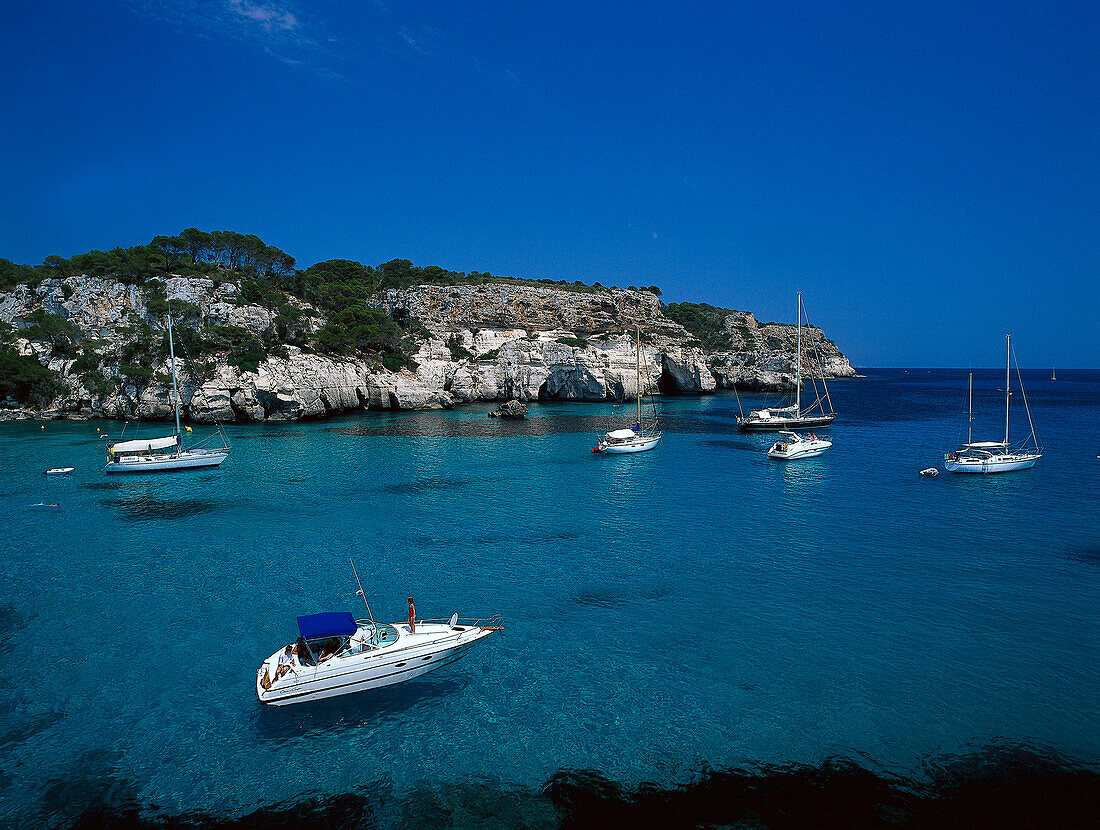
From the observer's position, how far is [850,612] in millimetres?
16703

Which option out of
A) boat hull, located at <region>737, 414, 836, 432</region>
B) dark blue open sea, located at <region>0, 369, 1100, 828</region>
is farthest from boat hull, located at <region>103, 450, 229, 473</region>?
boat hull, located at <region>737, 414, 836, 432</region>

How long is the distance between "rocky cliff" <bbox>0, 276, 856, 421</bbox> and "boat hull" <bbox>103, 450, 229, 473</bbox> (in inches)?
812

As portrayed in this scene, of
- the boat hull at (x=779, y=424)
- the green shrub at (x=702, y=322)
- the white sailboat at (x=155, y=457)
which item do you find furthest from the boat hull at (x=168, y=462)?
the green shrub at (x=702, y=322)

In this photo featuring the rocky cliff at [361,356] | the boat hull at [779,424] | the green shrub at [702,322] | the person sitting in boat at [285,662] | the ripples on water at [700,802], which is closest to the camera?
the ripples on water at [700,802]

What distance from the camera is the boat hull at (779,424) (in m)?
54.2

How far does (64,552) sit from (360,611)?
1415 cm

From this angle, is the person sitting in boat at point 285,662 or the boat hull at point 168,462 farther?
the boat hull at point 168,462

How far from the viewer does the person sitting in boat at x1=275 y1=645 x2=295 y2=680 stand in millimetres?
12164

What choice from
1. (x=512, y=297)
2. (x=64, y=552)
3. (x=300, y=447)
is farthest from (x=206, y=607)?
(x=512, y=297)

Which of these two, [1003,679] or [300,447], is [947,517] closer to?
[1003,679]

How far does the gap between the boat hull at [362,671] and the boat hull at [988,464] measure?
3492 cm

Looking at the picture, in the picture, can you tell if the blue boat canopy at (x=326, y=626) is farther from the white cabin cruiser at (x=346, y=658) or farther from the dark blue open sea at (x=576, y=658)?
the dark blue open sea at (x=576, y=658)

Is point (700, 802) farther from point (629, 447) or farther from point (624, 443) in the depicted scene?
point (624, 443)

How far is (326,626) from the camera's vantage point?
12523mm
